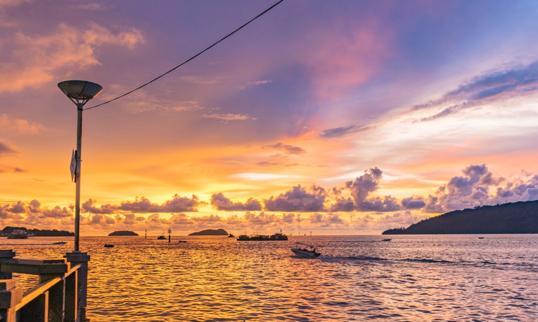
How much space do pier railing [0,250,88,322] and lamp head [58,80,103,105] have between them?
5.85 m

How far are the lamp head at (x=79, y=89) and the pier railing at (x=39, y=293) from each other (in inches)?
230

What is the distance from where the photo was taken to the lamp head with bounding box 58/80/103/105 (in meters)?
16.8

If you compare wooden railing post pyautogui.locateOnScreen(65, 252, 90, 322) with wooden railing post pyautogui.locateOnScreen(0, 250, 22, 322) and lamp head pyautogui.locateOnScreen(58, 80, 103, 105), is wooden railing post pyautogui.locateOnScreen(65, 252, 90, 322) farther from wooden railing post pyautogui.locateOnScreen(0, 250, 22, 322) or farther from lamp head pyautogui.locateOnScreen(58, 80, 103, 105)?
wooden railing post pyautogui.locateOnScreen(0, 250, 22, 322)

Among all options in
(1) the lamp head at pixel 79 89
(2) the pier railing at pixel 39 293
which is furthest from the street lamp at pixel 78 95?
(2) the pier railing at pixel 39 293

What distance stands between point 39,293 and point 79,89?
9948 mm

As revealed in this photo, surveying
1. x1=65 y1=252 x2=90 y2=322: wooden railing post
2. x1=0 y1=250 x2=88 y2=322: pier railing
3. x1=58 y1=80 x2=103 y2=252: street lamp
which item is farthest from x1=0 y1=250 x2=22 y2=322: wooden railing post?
x1=58 y1=80 x2=103 y2=252: street lamp

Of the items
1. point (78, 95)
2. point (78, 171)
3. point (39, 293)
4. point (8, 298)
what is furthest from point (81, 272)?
point (8, 298)

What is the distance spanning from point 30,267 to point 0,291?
417 centimetres

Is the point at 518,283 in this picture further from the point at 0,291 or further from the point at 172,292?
the point at 0,291

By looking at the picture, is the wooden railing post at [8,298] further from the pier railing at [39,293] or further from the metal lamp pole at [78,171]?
the metal lamp pole at [78,171]

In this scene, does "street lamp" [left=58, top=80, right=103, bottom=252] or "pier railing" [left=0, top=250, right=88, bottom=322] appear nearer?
"pier railing" [left=0, top=250, right=88, bottom=322]

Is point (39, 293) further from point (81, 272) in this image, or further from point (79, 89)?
point (79, 89)

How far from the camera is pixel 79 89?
16.9 meters

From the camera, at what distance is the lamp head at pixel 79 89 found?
55.1 ft
